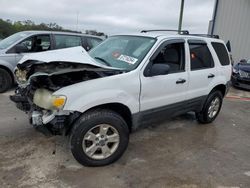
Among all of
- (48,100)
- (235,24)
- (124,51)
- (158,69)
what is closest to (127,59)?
(124,51)

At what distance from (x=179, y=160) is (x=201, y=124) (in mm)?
1878

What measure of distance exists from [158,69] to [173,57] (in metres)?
0.74

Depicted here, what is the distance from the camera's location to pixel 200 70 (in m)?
4.46

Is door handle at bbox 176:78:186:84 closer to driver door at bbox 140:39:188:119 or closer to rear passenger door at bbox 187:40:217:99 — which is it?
driver door at bbox 140:39:188:119

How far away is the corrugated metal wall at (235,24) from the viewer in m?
13.8

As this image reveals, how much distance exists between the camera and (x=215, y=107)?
17.4 ft

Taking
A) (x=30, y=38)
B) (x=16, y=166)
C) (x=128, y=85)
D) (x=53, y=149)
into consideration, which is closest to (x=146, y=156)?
(x=128, y=85)

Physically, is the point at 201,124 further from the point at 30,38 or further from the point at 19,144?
the point at 30,38

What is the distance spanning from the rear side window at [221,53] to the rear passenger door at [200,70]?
0.29 m

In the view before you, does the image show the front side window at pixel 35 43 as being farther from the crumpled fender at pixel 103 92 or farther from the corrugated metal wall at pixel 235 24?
the corrugated metal wall at pixel 235 24

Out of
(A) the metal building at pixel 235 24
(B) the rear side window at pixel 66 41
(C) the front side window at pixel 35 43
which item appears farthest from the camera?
(A) the metal building at pixel 235 24

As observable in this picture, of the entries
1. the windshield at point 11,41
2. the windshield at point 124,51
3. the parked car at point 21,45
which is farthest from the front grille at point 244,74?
the windshield at point 11,41

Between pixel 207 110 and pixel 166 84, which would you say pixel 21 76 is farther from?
pixel 207 110

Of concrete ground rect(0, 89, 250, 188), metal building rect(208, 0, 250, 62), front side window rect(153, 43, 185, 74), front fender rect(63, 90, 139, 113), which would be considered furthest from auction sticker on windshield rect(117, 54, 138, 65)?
metal building rect(208, 0, 250, 62)
